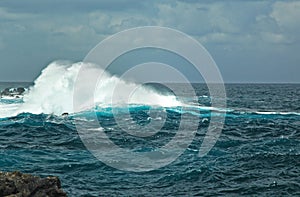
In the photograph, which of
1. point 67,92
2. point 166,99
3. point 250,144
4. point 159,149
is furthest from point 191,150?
point 166,99

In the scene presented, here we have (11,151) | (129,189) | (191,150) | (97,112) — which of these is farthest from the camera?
(97,112)

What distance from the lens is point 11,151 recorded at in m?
28.1

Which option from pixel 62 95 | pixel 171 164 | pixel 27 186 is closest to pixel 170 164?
pixel 171 164

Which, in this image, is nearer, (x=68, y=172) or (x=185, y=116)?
(x=68, y=172)

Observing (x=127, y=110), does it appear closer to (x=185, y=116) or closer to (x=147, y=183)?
(x=185, y=116)

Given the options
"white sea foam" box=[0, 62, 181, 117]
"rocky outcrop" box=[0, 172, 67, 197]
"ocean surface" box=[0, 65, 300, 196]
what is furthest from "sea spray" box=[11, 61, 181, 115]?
"rocky outcrop" box=[0, 172, 67, 197]

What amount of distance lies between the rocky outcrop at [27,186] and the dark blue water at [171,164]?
373 cm

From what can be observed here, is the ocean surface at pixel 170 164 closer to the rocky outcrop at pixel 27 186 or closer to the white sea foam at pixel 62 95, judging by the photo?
the rocky outcrop at pixel 27 186

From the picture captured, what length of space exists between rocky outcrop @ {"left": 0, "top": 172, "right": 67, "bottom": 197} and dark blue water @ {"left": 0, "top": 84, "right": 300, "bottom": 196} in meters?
3.73

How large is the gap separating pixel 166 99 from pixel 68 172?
52.9 m

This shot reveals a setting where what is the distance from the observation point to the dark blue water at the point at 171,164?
20438 mm

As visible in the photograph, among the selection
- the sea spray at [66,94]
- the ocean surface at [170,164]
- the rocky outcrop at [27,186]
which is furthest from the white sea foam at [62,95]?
the rocky outcrop at [27,186]

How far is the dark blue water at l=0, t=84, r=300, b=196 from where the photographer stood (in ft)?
67.1

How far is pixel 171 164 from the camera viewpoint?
25.5 meters
